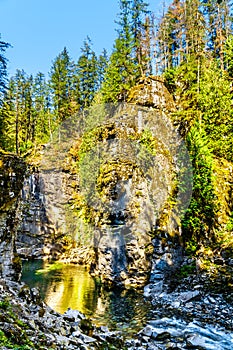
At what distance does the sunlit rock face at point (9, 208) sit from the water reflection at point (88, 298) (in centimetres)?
509

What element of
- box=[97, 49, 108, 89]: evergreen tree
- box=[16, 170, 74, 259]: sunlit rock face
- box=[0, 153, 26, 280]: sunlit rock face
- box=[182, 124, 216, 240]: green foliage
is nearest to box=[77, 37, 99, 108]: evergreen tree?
box=[97, 49, 108, 89]: evergreen tree

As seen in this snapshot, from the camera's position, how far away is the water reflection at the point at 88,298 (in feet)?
44.6

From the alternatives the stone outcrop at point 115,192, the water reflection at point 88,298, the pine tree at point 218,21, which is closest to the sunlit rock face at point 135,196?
the stone outcrop at point 115,192

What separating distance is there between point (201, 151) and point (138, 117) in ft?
22.7

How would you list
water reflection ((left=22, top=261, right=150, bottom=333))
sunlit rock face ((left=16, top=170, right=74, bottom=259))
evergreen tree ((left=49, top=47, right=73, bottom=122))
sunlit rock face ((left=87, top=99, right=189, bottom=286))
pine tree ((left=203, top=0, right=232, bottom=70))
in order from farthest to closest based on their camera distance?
evergreen tree ((left=49, top=47, right=73, bottom=122)) → pine tree ((left=203, top=0, right=232, bottom=70)) → sunlit rock face ((left=16, top=170, right=74, bottom=259)) → sunlit rock face ((left=87, top=99, right=189, bottom=286)) → water reflection ((left=22, top=261, right=150, bottom=333))

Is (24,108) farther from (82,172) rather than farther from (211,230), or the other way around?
(211,230)

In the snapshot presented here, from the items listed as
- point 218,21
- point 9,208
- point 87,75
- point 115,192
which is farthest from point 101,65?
point 9,208

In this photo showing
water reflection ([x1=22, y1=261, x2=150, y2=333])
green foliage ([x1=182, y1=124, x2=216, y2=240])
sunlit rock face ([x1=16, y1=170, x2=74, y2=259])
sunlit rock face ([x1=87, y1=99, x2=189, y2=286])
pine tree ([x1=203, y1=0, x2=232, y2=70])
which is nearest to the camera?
water reflection ([x1=22, y1=261, x2=150, y2=333])

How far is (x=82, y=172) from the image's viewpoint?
110 ft

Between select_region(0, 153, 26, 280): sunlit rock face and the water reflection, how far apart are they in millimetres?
5088

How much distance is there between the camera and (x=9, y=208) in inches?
391

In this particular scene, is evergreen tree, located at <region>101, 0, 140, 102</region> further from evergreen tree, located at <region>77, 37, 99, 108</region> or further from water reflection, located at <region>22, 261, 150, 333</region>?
water reflection, located at <region>22, 261, 150, 333</region>

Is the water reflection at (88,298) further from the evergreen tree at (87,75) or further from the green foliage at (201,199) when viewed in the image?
the evergreen tree at (87,75)

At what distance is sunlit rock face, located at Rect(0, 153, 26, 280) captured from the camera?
975cm
